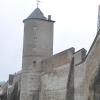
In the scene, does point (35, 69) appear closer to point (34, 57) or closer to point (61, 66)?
point (34, 57)

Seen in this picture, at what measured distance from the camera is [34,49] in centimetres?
2431

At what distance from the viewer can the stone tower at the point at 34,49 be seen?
24031 mm

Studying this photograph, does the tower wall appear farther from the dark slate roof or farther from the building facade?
the dark slate roof

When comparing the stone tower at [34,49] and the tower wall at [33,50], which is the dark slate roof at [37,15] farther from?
the tower wall at [33,50]

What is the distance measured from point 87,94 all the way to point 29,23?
9.59 meters

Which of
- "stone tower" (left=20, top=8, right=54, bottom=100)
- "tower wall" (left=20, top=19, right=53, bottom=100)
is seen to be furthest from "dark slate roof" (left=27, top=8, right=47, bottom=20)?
"tower wall" (left=20, top=19, right=53, bottom=100)

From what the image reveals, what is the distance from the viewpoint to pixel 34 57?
24.4 metres

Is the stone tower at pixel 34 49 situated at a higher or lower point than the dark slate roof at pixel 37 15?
lower

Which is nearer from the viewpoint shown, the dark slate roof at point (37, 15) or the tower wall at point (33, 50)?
the tower wall at point (33, 50)

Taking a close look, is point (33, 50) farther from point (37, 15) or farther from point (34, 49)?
point (37, 15)

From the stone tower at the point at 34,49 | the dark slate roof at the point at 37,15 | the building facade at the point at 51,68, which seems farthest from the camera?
the dark slate roof at the point at 37,15

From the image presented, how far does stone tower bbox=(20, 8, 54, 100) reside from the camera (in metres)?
24.0

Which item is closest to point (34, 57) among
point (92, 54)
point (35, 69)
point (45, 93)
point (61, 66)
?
point (35, 69)

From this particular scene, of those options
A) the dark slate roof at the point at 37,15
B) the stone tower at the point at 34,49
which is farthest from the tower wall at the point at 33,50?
the dark slate roof at the point at 37,15
